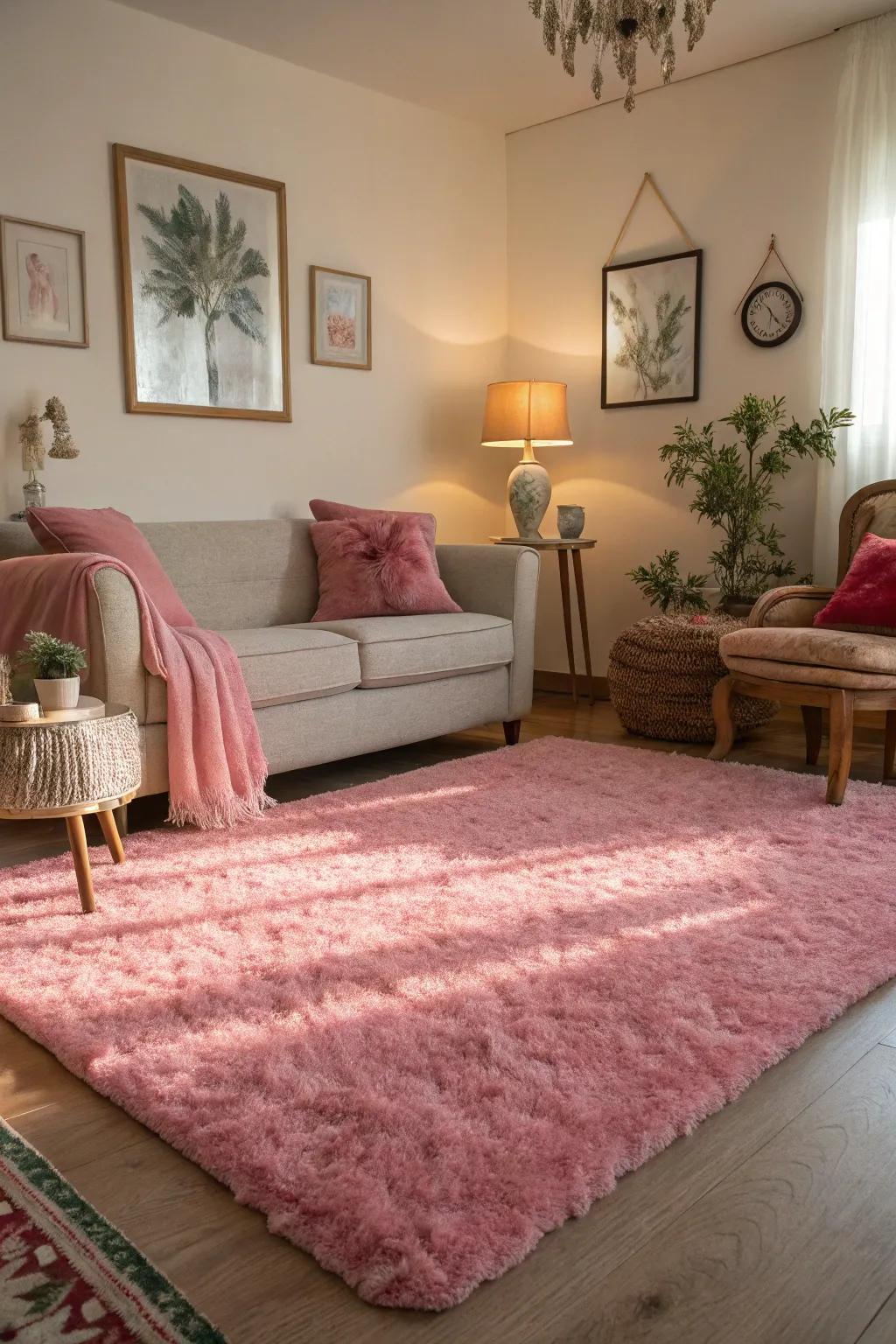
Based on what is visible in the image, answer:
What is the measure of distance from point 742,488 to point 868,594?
3.50ft

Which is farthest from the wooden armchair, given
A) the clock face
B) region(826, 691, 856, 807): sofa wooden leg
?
the clock face

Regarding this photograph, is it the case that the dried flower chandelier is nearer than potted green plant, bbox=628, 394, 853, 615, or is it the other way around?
the dried flower chandelier

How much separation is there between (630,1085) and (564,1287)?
41cm

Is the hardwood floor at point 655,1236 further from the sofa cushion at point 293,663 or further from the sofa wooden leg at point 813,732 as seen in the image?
the sofa wooden leg at point 813,732

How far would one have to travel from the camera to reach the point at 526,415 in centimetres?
484

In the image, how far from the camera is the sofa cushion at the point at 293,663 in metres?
3.13

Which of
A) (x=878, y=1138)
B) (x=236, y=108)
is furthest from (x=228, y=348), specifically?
(x=878, y=1138)

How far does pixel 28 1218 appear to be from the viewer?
4.16 feet

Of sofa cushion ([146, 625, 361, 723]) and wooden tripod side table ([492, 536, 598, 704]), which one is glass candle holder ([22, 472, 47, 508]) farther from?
wooden tripod side table ([492, 536, 598, 704])

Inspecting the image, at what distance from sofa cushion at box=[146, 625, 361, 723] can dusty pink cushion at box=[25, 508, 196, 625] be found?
0.23 metres

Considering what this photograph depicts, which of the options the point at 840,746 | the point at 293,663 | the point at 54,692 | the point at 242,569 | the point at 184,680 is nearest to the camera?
the point at 54,692

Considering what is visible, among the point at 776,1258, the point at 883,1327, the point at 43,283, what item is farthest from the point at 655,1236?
the point at 43,283

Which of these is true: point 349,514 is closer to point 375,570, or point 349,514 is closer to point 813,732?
point 375,570

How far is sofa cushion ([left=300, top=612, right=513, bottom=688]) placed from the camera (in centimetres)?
350
